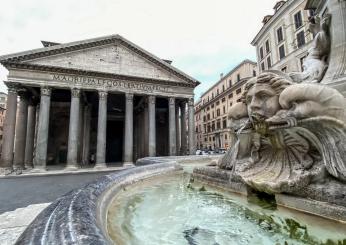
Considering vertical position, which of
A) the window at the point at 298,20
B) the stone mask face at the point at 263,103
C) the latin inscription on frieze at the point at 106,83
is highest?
the window at the point at 298,20

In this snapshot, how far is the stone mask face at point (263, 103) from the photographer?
2.40 m

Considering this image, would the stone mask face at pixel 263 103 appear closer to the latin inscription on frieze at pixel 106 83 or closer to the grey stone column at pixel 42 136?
the grey stone column at pixel 42 136

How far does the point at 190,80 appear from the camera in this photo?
21938 millimetres

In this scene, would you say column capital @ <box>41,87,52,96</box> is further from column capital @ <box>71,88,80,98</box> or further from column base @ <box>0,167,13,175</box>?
column base @ <box>0,167,13,175</box>

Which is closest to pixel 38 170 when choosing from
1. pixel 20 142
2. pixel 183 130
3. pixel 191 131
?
pixel 20 142

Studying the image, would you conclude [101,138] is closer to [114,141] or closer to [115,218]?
[114,141]

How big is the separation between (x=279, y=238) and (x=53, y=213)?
5.37 feet

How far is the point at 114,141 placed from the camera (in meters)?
26.8

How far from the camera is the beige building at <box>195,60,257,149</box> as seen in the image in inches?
1502

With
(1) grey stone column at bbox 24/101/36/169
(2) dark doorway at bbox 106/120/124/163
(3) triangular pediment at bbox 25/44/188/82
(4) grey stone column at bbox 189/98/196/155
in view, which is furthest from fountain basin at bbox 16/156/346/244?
(2) dark doorway at bbox 106/120/124/163

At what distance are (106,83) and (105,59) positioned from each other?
8.37 feet

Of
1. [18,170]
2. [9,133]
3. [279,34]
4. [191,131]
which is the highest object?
[279,34]

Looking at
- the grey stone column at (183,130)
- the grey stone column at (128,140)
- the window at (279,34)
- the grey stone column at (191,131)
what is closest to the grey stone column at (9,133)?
the grey stone column at (128,140)

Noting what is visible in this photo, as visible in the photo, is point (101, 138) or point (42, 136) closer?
point (42, 136)
